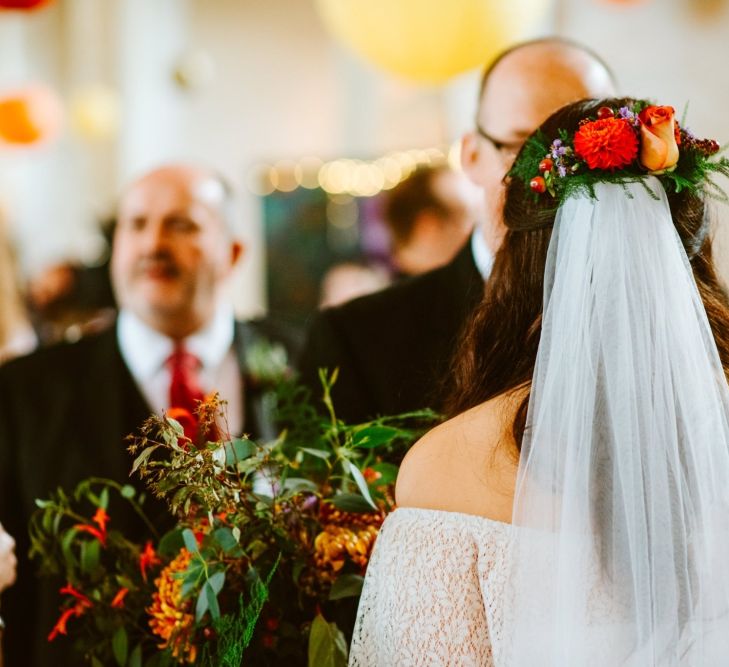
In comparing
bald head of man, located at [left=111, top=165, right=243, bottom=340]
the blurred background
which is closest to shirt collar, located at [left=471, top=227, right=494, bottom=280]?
bald head of man, located at [left=111, top=165, right=243, bottom=340]

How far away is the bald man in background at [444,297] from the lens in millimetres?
2400

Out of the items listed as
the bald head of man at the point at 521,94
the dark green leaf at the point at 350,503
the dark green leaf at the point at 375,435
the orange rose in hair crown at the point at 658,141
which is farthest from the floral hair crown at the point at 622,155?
the bald head of man at the point at 521,94

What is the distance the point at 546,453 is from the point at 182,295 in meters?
1.66

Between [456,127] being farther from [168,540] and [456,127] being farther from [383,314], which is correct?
[168,540]

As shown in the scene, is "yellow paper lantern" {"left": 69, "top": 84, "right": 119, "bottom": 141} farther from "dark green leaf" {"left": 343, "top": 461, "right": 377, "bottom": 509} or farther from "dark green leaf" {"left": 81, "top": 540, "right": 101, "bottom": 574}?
"dark green leaf" {"left": 343, "top": 461, "right": 377, "bottom": 509}

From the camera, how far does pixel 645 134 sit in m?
1.60

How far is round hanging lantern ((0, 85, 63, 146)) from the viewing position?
6.85 meters

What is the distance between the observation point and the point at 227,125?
9.52 metres

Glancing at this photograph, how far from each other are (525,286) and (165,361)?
1.51m

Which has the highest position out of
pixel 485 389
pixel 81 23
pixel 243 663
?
pixel 81 23

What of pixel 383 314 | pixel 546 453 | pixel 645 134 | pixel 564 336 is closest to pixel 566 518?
pixel 546 453

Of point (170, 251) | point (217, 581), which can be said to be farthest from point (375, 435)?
A: point (170, 251)

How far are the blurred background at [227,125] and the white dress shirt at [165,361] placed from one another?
307 centimetres

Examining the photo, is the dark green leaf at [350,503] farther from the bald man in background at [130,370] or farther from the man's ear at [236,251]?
the man's ear at [236,251]
